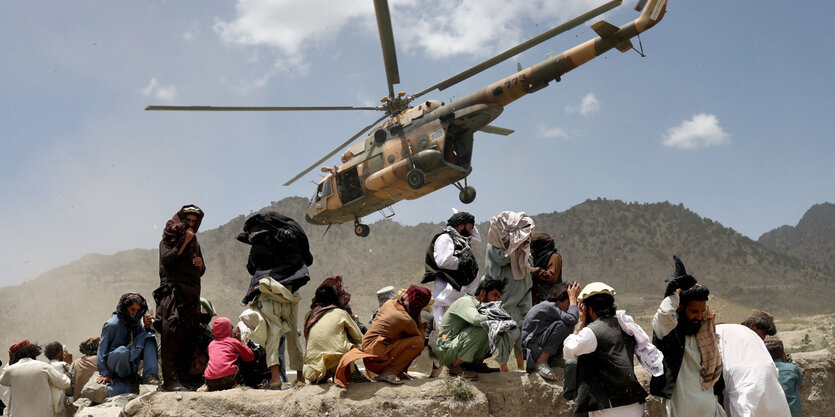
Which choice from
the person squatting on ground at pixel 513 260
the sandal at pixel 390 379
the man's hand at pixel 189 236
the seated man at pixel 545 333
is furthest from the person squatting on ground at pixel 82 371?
the seated man at pixel 545 333

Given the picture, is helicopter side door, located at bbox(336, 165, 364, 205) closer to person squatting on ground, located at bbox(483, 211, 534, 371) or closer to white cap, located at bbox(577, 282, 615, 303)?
person squatting on ground, located at bbox(483, 211, 534, 371)

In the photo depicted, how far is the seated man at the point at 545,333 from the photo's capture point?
4949mm

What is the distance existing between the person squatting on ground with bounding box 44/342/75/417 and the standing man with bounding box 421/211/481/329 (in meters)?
3.69

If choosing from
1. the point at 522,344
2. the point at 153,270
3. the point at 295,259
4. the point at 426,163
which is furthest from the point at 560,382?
the point at 153,270

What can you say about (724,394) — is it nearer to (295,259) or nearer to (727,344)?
(727,344)

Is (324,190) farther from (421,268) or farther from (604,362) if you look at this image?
(421,268)

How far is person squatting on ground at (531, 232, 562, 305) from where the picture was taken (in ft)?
19.5

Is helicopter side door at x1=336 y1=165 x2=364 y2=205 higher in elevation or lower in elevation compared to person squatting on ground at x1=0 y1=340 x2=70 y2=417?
higher

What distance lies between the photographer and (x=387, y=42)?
1633 centimetres

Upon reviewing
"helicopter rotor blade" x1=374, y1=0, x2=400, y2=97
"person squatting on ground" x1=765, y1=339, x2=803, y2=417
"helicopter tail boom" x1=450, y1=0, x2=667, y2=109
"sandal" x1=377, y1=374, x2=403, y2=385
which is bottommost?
"person squatting on ground" x1=765, y1=339, x2=803, y2=417

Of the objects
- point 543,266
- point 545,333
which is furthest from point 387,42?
point 545,333

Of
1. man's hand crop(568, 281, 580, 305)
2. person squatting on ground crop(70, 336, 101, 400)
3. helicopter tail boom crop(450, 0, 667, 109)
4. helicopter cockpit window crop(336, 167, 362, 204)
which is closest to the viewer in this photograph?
man's hand crop(568, 281, 580, 305)

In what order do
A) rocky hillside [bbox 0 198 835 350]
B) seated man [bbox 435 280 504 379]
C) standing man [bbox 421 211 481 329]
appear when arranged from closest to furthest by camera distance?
1. seated man [bbox 435 280 504 379]
2. standing man [bbox 421 211 481 329]
3. rocky hillside [bbox 0 198 835 350]

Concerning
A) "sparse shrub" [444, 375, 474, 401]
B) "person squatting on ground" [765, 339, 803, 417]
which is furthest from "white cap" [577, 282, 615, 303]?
"person squatting on ground" [765, 339, 803, 417]
